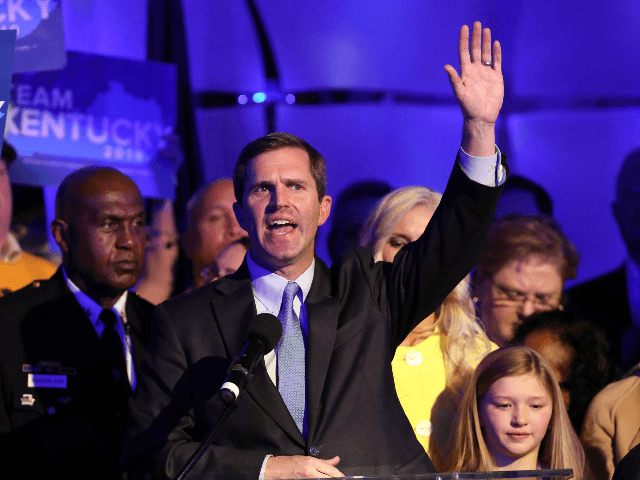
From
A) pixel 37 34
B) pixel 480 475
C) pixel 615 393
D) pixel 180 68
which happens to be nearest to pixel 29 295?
pixel 37 34

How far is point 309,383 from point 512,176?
3066 mm

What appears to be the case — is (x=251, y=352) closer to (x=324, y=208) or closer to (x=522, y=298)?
(x=324, y=208)

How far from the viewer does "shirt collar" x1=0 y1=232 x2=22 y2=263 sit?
3602 mm

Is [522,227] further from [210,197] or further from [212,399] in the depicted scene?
[212,399]

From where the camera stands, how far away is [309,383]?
6.31 feet

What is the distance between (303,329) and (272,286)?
15 cm

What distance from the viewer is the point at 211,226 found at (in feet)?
12.3

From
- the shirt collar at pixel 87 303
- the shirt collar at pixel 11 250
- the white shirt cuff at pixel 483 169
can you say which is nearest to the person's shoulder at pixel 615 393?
the white shirt cuff at pixel 483 169

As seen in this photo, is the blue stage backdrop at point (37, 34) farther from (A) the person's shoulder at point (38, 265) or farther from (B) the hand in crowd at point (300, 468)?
(B) the hand in crowd at point (300, 468)

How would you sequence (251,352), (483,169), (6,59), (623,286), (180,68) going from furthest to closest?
(180,68) < (623,286) < (6,59) < (483,169) < (251,352)

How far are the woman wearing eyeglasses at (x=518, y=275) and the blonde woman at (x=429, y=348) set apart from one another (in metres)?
0.47

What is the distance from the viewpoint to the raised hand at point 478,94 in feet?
6.30

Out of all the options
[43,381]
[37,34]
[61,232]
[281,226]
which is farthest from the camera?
[37,34]

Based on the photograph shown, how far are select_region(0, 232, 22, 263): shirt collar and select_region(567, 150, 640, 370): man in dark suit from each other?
9.40 ft
